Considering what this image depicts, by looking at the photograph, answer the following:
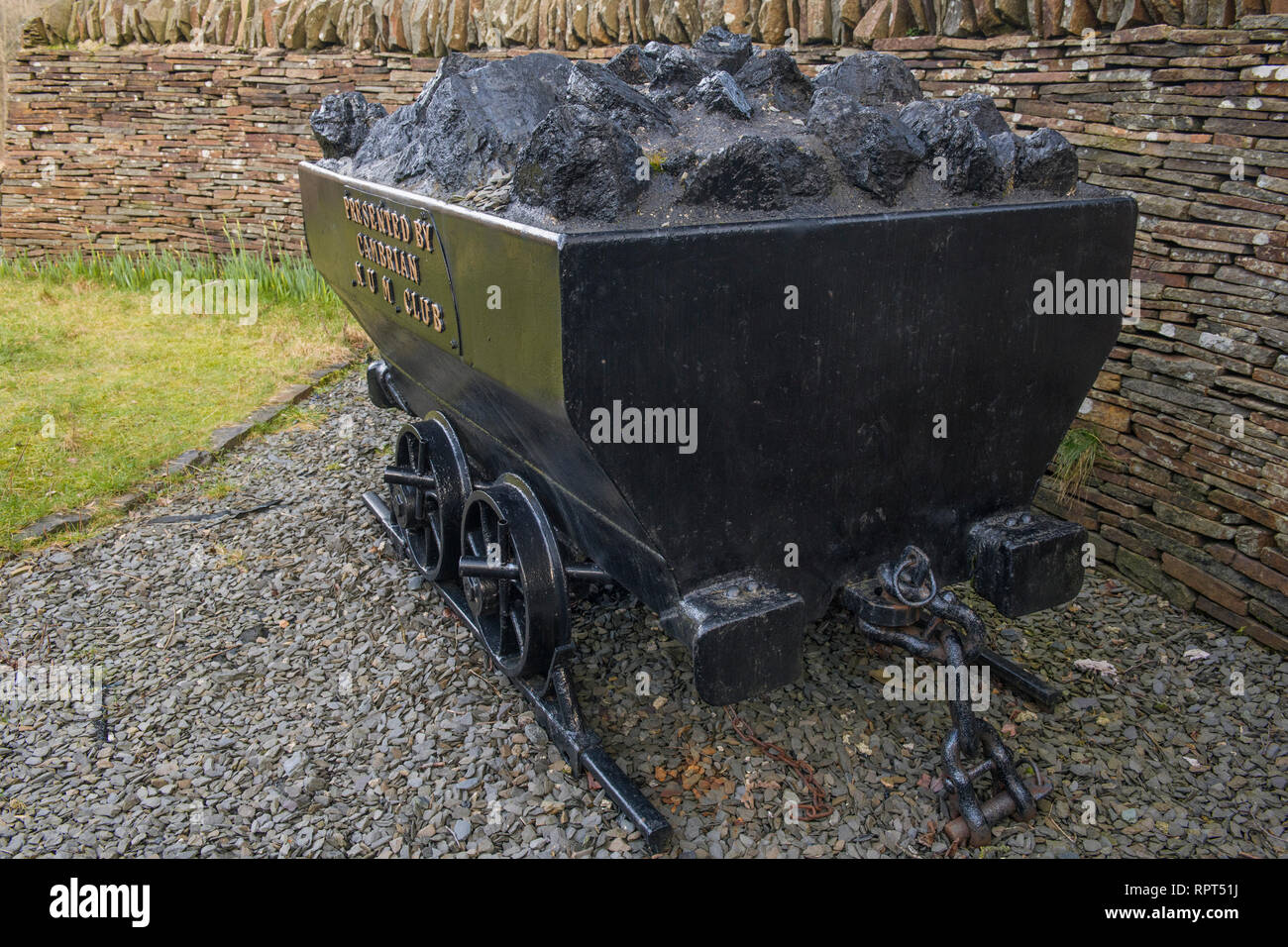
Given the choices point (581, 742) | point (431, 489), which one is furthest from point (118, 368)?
point (581, 742)

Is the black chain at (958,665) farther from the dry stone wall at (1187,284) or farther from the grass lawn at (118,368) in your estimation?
the grass lawn at (118,368)

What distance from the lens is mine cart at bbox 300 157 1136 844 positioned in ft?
7.41

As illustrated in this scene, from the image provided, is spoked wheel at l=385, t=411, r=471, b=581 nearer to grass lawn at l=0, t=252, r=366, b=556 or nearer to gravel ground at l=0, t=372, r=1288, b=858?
gravel ground at l=0, t=372, r=1288, b=858

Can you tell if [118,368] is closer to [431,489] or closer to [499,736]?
[431,489]

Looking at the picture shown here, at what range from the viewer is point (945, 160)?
2.60m

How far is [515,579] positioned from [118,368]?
16.5 ft

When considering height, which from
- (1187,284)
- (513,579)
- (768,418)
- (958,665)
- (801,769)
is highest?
(1187,284)

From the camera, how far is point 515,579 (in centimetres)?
297

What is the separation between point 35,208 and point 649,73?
8134 mm

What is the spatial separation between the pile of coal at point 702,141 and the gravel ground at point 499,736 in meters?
1.57

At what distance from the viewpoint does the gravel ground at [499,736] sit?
2.72 m

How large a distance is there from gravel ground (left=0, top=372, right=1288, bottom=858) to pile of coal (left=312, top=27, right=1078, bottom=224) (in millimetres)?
1567
